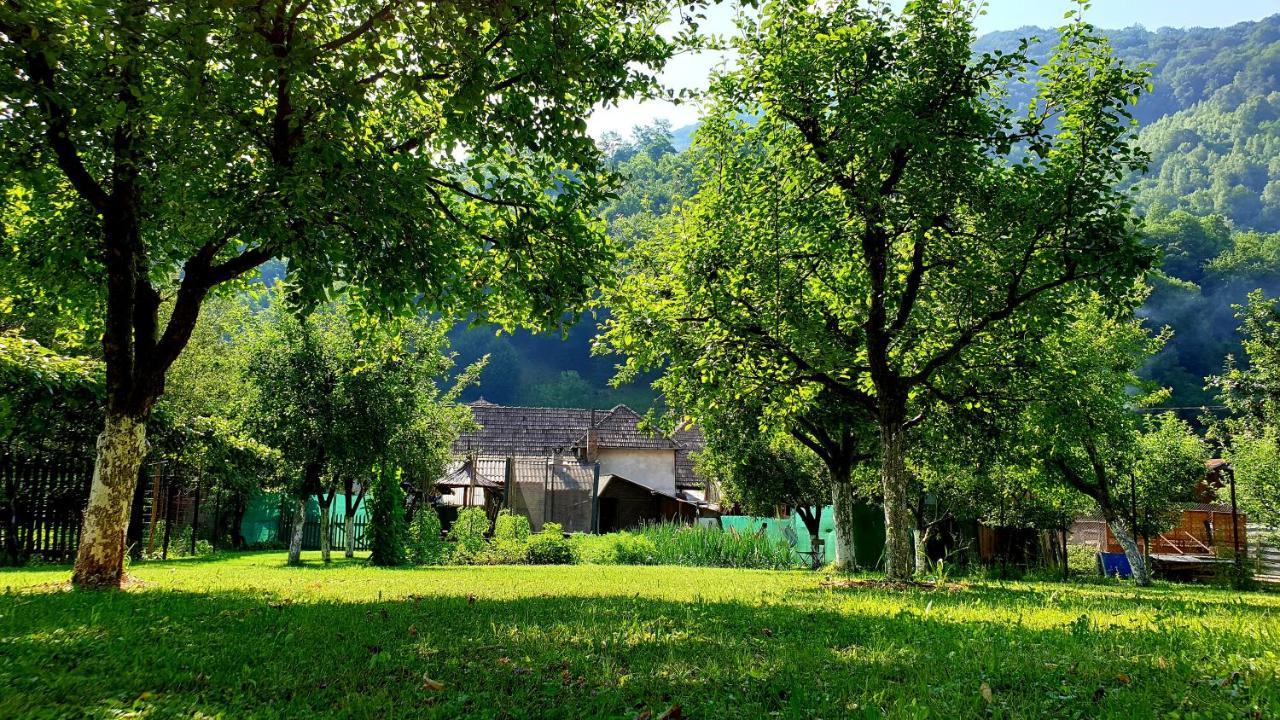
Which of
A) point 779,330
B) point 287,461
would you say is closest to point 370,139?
point 779,330

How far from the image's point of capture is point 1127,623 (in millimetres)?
7105

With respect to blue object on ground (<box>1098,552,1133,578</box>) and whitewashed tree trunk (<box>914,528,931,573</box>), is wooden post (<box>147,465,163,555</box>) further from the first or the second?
blue object on ground (<box>1098,552,1133,578</box>)

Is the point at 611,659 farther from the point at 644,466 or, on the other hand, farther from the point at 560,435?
the point at 560,435

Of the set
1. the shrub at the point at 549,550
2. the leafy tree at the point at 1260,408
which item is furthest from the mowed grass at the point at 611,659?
the leafy tree at the point at 1260,408

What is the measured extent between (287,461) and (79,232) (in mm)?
10450

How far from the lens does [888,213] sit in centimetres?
1148

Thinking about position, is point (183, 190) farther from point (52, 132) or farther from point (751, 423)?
point (751, 423)

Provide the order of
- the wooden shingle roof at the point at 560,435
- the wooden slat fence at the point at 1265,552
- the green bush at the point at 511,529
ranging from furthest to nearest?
the wooden shingle roof at the point at 560,435
the wooden slat fence at the point at 1265,552
the green bush at the point at 511,529

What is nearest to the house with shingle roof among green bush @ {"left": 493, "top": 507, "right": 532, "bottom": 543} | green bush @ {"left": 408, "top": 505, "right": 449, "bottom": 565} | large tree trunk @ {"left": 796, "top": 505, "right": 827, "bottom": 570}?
large tree trunk @ {"left": 796, "top": 505, "right": 827, "bottom": 570}

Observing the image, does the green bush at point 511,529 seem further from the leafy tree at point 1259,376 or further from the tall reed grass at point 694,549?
the leafy tree at point 1259,376

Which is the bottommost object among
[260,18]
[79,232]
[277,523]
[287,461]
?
[277,523]

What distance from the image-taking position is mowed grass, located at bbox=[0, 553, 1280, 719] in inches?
155

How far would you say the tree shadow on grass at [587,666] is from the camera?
395 centimetres

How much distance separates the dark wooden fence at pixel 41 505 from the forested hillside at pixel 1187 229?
11.6 meters
